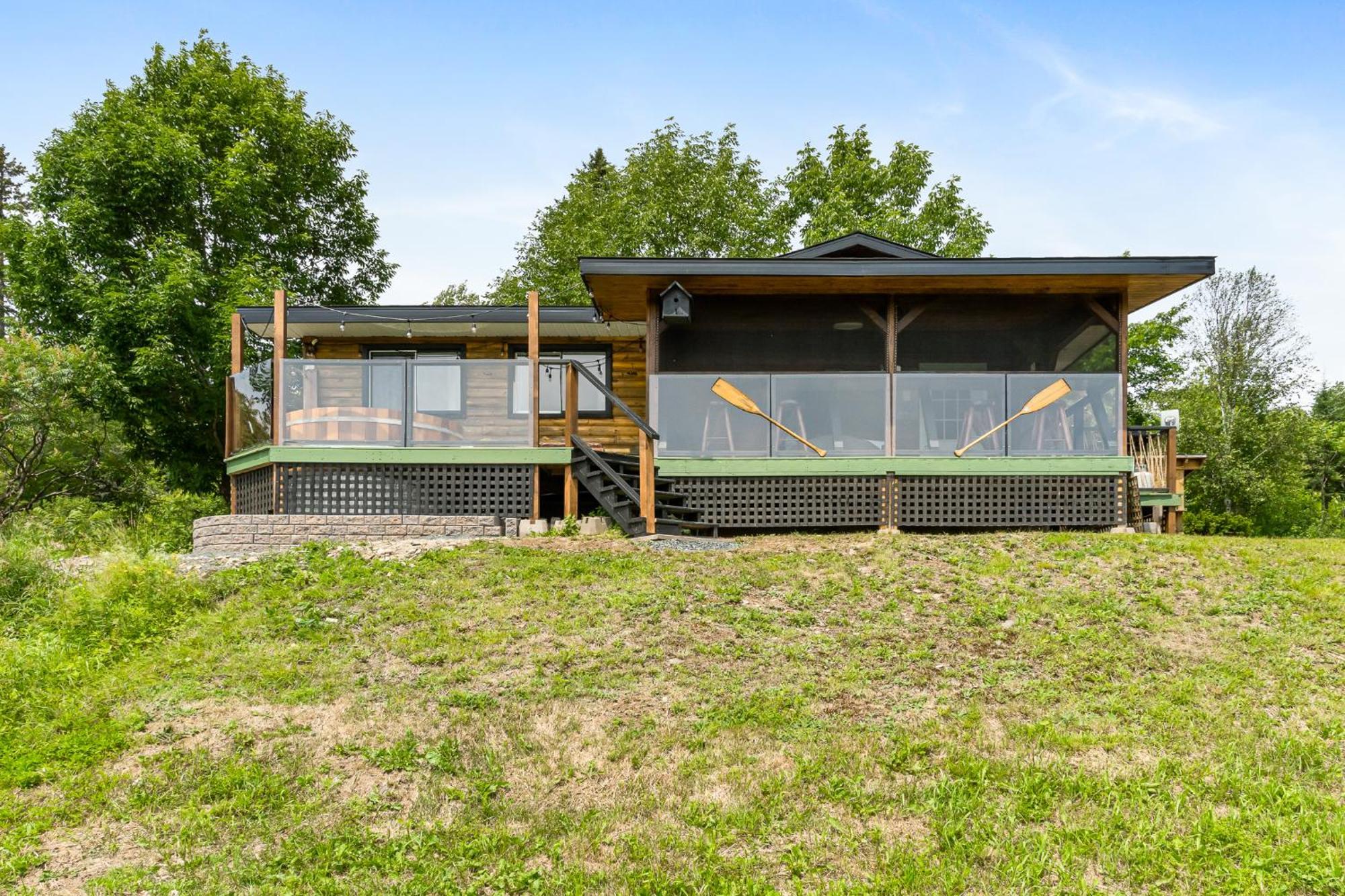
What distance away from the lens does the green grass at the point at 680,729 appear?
4.28 metres

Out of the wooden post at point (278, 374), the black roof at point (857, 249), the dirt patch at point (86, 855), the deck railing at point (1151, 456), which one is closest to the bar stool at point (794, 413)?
the black roof at point (857, 249)

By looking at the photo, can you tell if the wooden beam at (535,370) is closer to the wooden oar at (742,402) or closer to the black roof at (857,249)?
the wooden oar at (742,402)

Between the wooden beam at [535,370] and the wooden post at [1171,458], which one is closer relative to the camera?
the wooden beam at [535,370]

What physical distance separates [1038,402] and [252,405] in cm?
925

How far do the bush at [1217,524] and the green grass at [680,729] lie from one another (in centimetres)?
2002

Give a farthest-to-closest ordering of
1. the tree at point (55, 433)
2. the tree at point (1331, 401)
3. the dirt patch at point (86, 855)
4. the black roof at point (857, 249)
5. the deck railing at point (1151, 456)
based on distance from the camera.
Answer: the tree at point (1331, 401) < the tree at point (55, 433) < the deck railing at point (1151, 456) < the black roof at point (857, 249) < the dirt patch at point (86, 855)

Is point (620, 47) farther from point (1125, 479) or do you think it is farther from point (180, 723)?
point (180, 723)

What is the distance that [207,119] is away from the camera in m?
18.9

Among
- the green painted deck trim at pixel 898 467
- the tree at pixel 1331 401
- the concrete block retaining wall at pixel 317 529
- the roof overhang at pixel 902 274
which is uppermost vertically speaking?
the tree at pixel 1331 401

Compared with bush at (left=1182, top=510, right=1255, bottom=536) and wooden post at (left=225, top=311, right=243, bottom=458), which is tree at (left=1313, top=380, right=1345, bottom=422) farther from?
wooden post at (left=225, top=311, right=243, bottom=458)

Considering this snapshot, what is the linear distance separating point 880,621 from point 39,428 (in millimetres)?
17197

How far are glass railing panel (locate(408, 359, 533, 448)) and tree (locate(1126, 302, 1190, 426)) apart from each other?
25.7m

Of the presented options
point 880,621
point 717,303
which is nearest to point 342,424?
point 717,303

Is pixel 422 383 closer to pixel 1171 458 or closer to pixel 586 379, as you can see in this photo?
pixel 586 379
